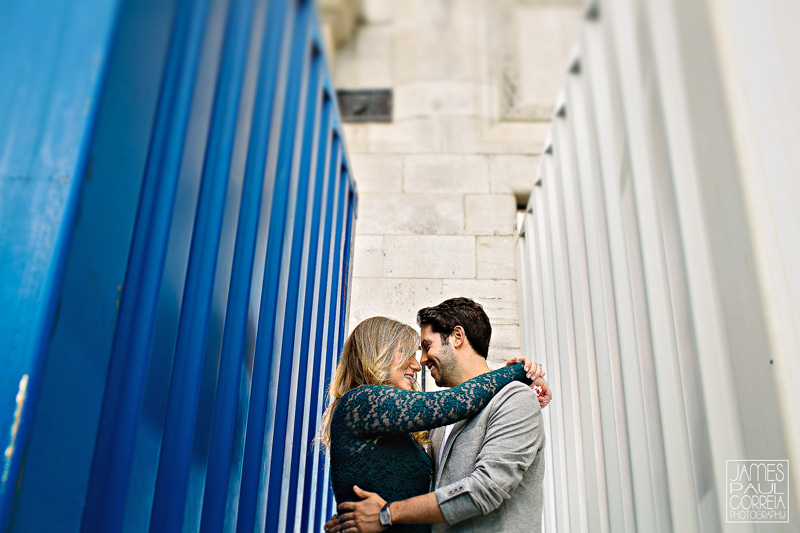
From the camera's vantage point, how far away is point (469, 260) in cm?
506

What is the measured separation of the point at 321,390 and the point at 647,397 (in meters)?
1.86

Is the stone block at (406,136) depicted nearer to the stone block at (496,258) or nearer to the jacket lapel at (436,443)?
the stone block at (496,258)

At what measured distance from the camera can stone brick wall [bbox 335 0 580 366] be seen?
16.4 feet

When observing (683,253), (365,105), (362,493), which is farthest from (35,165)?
(365,105)

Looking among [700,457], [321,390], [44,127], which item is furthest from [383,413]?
[44,127]

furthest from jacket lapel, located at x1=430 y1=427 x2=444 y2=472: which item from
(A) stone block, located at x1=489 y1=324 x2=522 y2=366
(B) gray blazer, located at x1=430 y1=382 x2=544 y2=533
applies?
(A) stone block, located at x1=489 y1=324 x2=522 y2=366

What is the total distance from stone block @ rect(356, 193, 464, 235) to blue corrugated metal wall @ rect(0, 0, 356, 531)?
8.79 feet

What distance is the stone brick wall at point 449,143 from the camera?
4992 mm

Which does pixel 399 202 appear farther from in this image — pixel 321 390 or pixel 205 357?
pixel 205 357

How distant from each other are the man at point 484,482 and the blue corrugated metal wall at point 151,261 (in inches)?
19.1

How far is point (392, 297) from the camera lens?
16.2 ft

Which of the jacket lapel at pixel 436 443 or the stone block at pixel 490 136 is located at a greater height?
the stone block at pixel 490 136

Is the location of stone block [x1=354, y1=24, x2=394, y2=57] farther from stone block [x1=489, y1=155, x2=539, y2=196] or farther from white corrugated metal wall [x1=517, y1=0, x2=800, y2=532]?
white corrugated metal wall [x1=517, y1=0, x2=800, y2=532]

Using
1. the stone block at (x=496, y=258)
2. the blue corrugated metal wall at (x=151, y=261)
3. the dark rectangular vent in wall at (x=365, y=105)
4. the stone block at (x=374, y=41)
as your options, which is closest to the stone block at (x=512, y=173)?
the stone block at (x=496, y=258)
